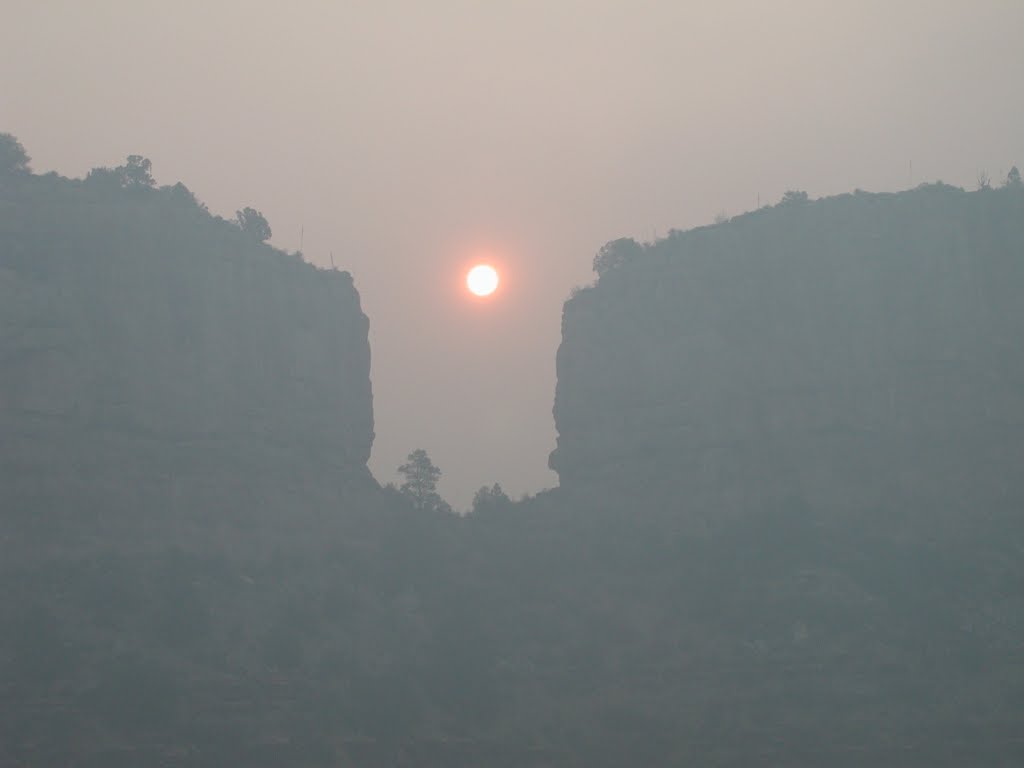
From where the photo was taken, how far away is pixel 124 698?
63875 millimetres

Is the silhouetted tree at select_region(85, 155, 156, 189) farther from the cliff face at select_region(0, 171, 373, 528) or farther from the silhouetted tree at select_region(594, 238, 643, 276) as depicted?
the silhouetted tree at select_region(594, 238, 643, 276)

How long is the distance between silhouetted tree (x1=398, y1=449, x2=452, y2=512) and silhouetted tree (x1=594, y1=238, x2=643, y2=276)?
12967mm

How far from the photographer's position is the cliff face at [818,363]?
79875 millimetres

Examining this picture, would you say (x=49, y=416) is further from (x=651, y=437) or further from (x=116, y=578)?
(x=651, y=437)

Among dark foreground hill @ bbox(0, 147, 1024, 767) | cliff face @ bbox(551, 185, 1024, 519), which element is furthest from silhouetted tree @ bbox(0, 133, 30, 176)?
cliff face @ bbox(551, 185, 1024, 519)

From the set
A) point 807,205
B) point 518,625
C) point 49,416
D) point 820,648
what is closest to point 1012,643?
point 820,648

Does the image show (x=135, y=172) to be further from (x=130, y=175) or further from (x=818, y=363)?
(x=818, y=363)

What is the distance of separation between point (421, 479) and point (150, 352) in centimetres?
1834

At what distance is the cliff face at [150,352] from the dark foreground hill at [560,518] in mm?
140

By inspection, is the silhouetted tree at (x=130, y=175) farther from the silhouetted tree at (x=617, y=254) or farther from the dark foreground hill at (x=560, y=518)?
the silhouetted tree at (x=617, y=254)

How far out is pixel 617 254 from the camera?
9131 cm

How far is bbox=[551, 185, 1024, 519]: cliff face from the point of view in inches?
3145

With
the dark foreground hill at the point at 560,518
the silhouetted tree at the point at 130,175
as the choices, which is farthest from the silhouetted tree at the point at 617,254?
the silhouetted tree at the point at 130,175

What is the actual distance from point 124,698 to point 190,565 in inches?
340
